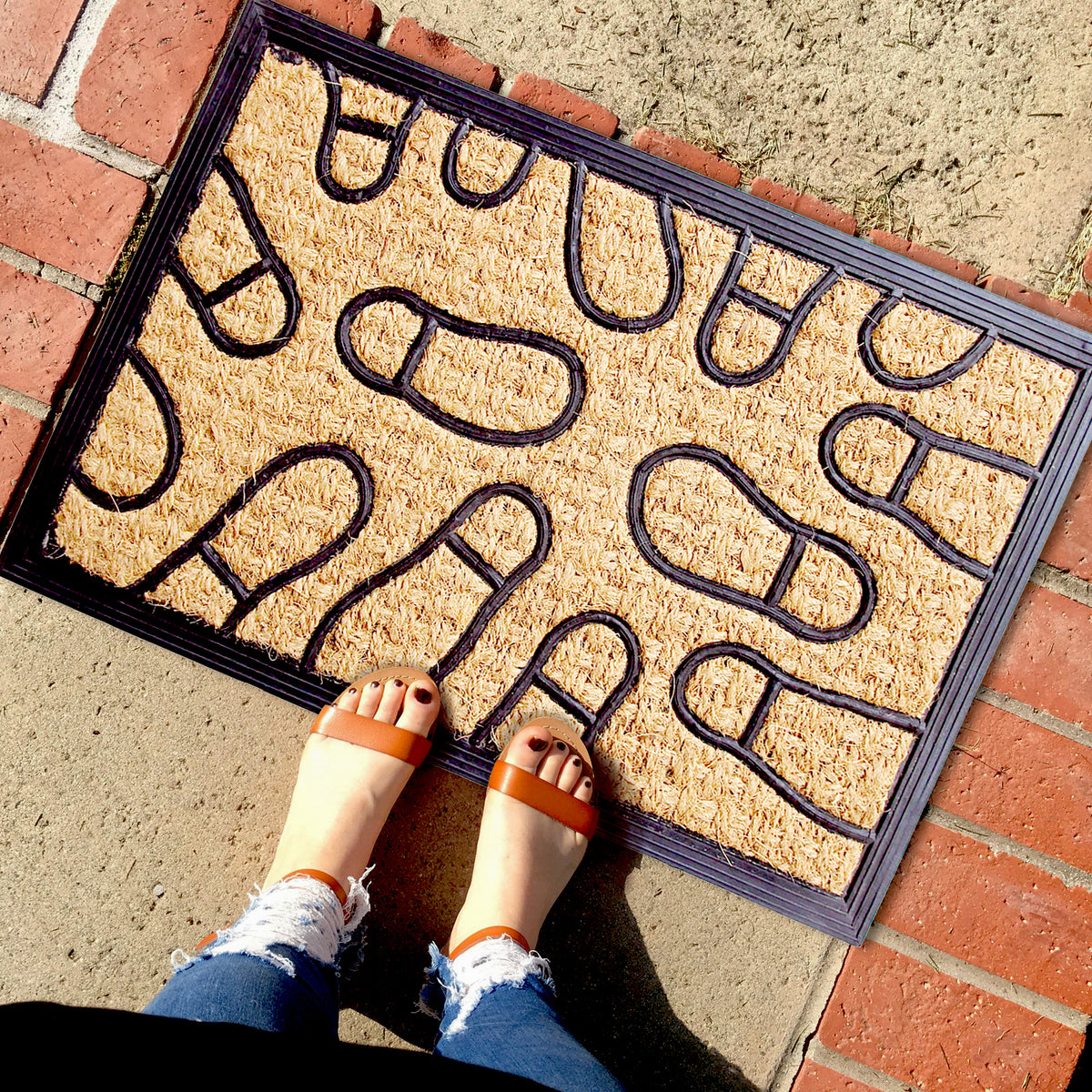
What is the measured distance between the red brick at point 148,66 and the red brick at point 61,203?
0.06 metres

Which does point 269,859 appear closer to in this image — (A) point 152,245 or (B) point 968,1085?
(A) point 152,245

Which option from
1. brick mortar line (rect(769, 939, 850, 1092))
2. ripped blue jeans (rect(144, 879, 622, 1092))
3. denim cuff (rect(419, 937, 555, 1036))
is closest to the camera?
ripped blue jeans (rect(144, 879, 622, 1092))

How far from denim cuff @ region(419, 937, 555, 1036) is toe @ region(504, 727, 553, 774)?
23cm

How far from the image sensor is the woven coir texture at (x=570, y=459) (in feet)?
3.36

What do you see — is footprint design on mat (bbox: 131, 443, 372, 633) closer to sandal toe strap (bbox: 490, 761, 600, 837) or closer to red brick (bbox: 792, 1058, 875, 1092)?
sandal toe strap (bbox: 490, 761, 600, 837)

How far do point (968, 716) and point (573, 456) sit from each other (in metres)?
0.66

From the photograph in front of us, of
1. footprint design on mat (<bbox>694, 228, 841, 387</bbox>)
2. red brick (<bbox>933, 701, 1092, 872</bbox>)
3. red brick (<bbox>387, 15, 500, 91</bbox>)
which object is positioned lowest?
red brick (<bbox>933, 701, 1092, 872</bbox>)

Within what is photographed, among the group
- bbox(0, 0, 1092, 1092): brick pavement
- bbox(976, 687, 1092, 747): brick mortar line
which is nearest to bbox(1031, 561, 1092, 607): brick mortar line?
bbox(0, 0, 1092, 1092): brick pavement

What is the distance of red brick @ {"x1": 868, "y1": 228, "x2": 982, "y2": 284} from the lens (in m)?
1.04

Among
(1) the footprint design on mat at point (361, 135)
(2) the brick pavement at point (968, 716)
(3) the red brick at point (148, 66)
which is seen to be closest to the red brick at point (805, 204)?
(2) the brick pavement at point (968, 716)

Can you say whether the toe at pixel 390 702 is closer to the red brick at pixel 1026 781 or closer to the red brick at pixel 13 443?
the red brick at pixel 13 443

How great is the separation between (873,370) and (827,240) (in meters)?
0.19

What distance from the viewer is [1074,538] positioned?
1.04 m

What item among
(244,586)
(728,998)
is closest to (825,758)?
(728,998)
